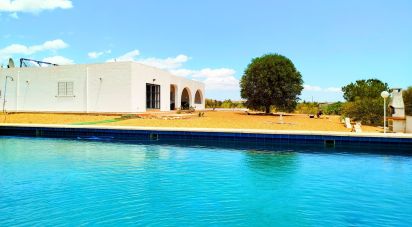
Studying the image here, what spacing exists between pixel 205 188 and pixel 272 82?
2537cm

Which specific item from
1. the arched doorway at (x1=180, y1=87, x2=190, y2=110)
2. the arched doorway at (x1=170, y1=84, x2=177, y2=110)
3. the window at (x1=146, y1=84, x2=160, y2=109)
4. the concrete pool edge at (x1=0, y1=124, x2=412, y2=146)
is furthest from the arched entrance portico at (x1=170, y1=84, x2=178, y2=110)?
the concrete pool edge at (x1=0, y1=124, x2=412, y2=146)

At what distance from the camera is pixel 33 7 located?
21.9 metres

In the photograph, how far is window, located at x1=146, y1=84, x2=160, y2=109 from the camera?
2755 centimetres

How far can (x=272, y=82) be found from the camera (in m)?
31.0

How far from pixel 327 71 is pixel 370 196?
80.5 ft

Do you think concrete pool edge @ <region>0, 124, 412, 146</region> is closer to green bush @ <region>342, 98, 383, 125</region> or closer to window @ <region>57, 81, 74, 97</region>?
green bush @ <region>342, 98, 383, 125</region>

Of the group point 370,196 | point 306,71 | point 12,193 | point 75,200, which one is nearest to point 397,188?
point 370,196

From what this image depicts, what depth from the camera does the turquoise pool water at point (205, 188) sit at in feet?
17.2

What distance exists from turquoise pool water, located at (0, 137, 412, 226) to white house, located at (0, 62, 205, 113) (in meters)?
13.1

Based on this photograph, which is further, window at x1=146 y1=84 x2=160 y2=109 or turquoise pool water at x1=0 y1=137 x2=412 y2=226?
window at x1=146 y1=84 x2=160 y2=109

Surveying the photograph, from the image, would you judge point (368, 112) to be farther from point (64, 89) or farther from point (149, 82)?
point (64, 89)

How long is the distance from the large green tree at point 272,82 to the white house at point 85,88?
28.3ft

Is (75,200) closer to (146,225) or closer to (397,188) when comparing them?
(146,225)

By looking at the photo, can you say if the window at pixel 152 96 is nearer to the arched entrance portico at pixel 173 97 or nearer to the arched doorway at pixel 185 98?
the arched entrance portico at pixel 173 97
